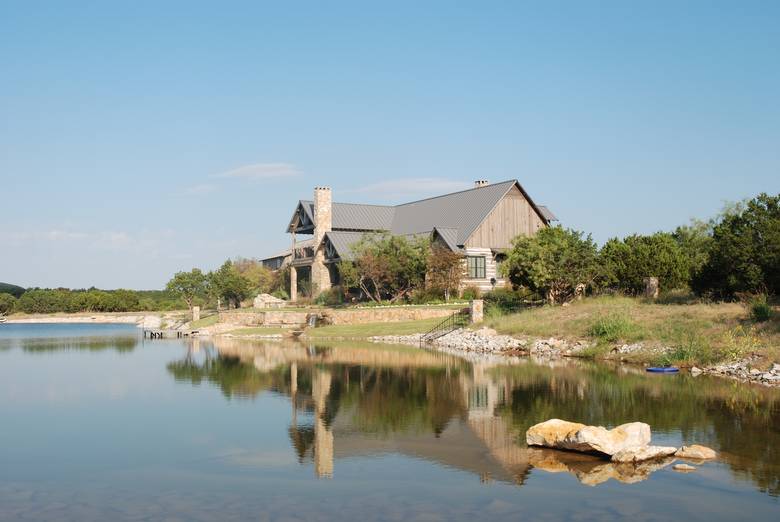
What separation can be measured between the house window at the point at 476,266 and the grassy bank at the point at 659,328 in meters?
14.8

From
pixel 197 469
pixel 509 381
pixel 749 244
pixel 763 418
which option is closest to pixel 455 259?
pixel 749 244

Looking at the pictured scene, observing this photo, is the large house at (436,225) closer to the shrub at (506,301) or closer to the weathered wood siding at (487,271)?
the weathered wood siding at (487,271)

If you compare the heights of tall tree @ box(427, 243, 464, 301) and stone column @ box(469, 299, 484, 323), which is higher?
tall tree @ box(427, 243, 464, 301)

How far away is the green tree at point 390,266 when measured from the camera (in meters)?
54.3

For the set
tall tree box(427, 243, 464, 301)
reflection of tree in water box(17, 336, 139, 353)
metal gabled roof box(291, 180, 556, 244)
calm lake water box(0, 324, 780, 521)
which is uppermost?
metal gabled roof box(291, 180, 556, 244)

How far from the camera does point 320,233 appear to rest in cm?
6669

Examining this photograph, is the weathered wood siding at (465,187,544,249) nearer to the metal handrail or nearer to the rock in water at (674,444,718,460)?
the metal handrail

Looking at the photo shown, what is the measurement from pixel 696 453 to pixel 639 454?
1.18 metres

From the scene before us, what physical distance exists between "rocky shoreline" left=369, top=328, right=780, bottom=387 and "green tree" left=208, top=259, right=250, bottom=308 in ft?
98.4

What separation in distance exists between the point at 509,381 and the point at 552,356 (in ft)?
27.3

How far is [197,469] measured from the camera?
48.6ft

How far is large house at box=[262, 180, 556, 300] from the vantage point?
188 feet

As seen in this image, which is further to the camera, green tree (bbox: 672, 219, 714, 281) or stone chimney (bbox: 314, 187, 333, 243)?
Answer: stone chimney (bbox: 314, 187, 333, 243)

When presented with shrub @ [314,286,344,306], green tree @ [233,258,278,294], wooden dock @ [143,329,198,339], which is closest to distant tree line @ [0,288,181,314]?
green tree @ [233,258,278,294]
